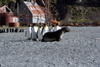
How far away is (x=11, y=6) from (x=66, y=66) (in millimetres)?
75938

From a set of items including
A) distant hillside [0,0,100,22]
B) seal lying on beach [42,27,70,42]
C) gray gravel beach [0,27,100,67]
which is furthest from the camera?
distant hillside [0,0,100,22]

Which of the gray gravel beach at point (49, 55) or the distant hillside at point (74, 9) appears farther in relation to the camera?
the distant hillside at point (74, 9)

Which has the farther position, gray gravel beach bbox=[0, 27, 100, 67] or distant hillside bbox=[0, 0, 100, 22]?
distant hillside bbox=[0, 0, 100, 22]

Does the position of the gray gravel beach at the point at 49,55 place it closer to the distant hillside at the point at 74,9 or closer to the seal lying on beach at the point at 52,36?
the seal lying on beach at the point at 52,36

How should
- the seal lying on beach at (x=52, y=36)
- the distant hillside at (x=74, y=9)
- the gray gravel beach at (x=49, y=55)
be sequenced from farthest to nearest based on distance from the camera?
1. the distant hillside at (x=74, y=9)
2. the seal lying on beach at (x=52, y=36)
3. the gray gravel beach at (x=49, y=55)

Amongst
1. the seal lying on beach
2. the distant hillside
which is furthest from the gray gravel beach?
the distant hillside

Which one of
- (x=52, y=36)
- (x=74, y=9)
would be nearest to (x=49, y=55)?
(x=52, y=36)

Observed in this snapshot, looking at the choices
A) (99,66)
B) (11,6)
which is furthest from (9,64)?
(11,6)

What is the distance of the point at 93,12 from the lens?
8419 centimetres

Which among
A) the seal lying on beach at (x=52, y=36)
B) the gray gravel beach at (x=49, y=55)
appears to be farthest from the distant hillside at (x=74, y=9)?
the gray gravel beach at (x=49, y=55)

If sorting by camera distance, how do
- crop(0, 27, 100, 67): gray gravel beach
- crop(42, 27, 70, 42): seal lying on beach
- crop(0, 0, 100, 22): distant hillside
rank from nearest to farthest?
1. crop(0, 27, 100, 67): gray gravel beach
2. crop(42, 27, 70, 42): seal lying on beach
3. crop(0, 0, 100, 22): distant hillside

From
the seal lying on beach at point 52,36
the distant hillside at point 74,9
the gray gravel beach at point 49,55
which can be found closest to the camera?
the gray gravel beach at point 49,55

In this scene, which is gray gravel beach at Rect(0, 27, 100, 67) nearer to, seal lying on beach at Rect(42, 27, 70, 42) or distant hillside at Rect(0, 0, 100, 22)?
seal lying on beach at Rect(42, 27, 70, 42)

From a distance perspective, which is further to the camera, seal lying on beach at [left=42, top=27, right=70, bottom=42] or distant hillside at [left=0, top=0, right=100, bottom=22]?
distant hillside at [left=0, top=0, right=100, bottom=22]
